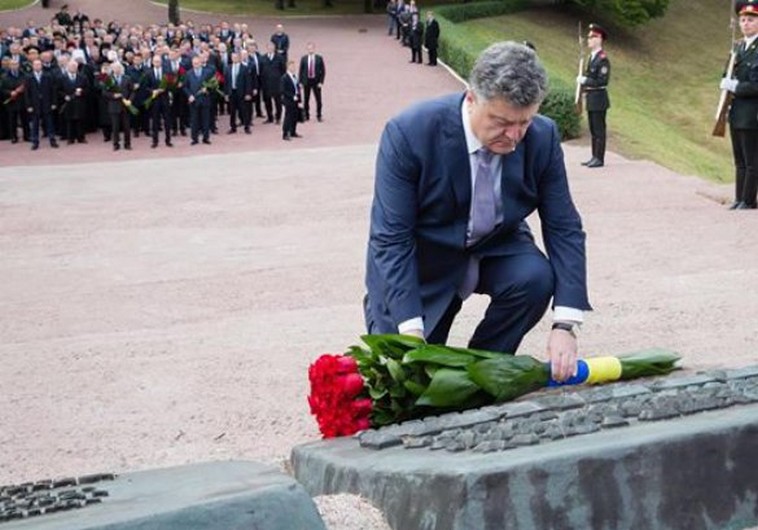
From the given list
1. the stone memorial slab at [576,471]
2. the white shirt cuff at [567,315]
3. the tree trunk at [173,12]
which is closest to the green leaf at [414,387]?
the stone memorial slab at [576,471]

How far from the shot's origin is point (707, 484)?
3.67 metres

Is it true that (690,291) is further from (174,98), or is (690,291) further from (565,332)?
(174,98)

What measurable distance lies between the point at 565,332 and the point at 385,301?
0.66 m

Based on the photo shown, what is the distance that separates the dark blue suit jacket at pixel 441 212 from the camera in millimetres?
4793

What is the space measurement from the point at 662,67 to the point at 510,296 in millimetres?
36623

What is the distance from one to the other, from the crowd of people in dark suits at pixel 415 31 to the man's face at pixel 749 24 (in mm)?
21219

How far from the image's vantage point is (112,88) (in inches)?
928

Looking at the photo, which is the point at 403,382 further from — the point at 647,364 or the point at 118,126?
the point at 118,126

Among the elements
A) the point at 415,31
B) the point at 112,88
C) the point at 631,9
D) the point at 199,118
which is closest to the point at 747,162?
the point at 199,118

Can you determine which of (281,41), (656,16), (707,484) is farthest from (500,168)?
(656,16)

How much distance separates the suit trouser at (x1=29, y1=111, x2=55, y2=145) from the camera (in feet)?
77.8

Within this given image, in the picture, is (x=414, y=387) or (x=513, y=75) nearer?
(x=513, y=75)

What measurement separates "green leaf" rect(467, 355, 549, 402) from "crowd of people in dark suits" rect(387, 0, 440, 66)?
29.0 meters

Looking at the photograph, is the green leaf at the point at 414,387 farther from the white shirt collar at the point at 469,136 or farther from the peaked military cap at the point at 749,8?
the peaked military cap at the point at 749,8
